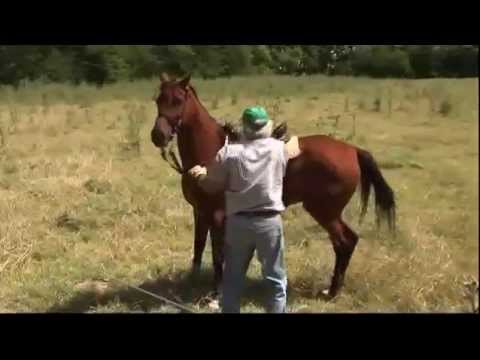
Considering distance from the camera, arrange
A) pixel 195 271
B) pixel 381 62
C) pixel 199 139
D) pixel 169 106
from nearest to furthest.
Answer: pixel 169 106 < pixel 199 139 < pixel 195 271 < pixel 381 62

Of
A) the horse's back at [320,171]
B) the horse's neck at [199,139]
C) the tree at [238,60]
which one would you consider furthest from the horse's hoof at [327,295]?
the tree at [238,60]

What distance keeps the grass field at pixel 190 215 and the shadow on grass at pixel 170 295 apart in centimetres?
1

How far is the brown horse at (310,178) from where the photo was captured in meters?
4.72

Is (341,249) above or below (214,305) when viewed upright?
above

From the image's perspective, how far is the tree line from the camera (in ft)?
Answer: 17.1

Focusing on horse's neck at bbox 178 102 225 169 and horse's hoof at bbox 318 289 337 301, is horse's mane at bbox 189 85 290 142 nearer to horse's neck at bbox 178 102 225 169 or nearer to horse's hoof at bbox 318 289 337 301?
horse's neck at bbox 178 102 225 169

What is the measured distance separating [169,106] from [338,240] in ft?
5.37

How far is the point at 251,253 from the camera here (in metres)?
4.05

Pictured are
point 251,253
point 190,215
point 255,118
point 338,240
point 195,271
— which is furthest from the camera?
point 190,215

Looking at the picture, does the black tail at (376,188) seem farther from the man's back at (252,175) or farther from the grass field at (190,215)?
the man's back at (252,175)

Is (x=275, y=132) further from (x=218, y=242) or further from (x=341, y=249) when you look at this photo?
(x=341, y=249)

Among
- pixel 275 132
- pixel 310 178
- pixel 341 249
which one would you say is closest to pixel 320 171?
pixel 310 178

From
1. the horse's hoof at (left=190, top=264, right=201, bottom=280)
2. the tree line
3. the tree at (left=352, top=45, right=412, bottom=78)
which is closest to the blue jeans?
the horse's hoof at (left=190, top=264, right=201, bottom=280)
